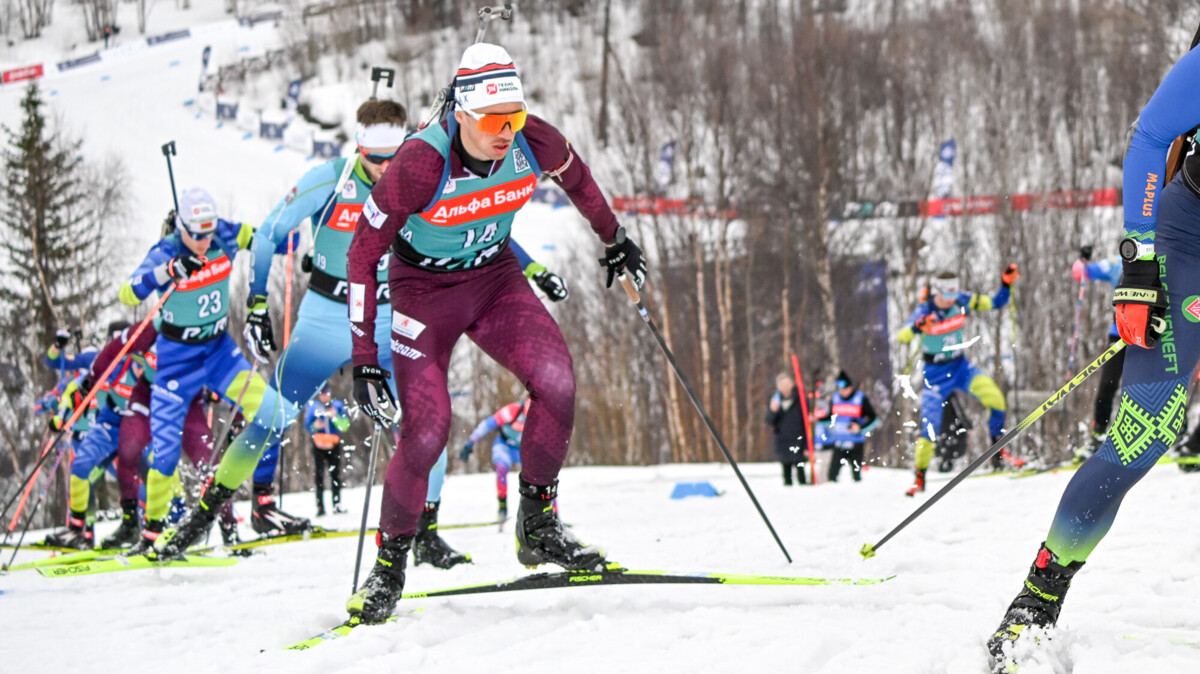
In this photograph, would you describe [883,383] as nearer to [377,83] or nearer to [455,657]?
[377,83]

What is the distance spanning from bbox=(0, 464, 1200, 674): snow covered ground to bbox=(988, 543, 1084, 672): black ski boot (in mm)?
75

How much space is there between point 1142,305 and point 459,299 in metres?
2.29

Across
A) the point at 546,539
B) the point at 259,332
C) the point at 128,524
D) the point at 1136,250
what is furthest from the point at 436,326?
the point at 128,524

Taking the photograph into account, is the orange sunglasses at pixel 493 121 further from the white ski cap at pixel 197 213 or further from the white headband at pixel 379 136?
the white ski cap at pixel 197 213

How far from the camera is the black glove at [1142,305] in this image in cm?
257

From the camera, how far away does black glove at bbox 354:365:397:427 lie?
11.6 feet

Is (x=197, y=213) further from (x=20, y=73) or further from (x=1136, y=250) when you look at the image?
(x=20, y=73)

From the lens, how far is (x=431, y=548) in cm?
513

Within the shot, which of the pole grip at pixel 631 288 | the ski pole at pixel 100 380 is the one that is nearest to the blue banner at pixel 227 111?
the ski pole at pixel 100 380

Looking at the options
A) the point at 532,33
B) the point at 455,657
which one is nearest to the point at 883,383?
the point at 455,657

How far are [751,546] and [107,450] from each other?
6.13 metres

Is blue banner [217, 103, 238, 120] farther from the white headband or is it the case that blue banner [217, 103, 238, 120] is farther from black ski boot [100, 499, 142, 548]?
the white headband

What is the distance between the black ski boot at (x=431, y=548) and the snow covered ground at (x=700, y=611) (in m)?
0.15

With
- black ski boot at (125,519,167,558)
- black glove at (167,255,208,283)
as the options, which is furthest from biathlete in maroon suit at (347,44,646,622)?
black ski boot at (125,519,167,558)
